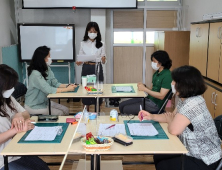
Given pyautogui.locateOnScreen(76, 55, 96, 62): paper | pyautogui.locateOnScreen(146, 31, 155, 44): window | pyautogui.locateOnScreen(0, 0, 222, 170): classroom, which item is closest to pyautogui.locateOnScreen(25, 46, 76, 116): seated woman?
pyautogui.locateOnScreen(0, 0, 222, 170): classroom

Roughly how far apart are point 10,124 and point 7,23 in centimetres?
385

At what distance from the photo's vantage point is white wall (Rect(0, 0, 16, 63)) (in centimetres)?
514

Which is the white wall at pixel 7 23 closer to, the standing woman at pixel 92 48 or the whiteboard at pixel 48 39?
the whiteboard at pixel 48 39

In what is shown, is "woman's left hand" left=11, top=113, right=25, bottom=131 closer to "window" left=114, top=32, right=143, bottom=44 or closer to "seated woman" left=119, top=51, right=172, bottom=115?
"seated woman" left=119, top=51, right=172, bottom=115

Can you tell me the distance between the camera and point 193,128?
1.94m

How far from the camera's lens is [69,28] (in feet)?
18.4

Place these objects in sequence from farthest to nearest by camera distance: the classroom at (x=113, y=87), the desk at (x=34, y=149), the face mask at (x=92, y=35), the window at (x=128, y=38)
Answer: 1. the window at (x=128, y=38)
2. the face mask at (x=92, y=35)
3. the classroom at (x=113, y=87)
4. the desk at (x=34, y=149)

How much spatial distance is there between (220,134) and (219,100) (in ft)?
3.06

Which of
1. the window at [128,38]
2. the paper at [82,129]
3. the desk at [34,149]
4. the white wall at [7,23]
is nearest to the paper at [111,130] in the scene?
the paper at [82,129]

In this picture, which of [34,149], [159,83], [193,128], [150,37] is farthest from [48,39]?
[193,128]

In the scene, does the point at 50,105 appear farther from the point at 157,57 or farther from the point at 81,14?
the point at 81,14

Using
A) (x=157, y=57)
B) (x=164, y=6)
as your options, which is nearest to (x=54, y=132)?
(x=157, y=57)

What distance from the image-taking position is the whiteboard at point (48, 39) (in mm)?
5543

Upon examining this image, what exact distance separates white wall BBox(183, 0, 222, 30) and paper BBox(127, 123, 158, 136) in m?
2.48
